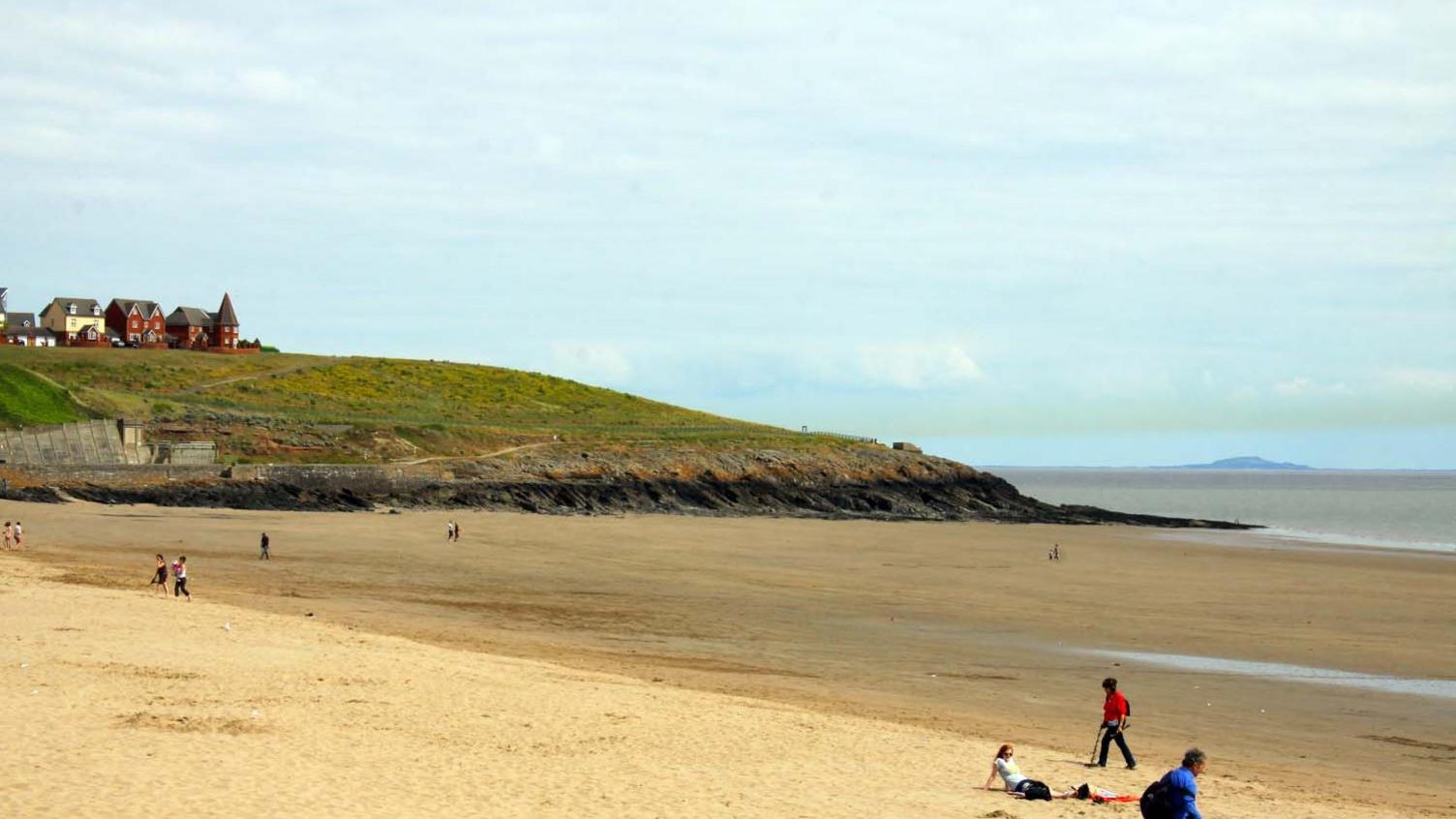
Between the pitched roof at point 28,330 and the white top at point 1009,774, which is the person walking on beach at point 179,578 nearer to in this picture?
the white top at point 1009,774

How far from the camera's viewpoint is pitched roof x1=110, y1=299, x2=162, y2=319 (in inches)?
4862

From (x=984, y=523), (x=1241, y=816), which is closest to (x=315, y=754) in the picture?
(x=1241, y=816)

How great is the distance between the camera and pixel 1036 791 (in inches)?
625

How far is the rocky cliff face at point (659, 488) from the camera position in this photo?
68688mm

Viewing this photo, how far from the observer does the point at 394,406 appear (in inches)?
4188

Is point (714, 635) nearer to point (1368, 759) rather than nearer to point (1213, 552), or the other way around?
point (1368, 759)

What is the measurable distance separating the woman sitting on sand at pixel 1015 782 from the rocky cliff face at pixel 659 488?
183ft

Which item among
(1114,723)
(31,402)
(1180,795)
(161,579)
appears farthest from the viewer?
(31,402)

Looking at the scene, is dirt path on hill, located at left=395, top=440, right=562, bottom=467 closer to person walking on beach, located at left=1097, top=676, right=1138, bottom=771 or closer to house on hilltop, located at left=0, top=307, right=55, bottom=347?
house on hilltop, located at left=0, top=307, right=55, bottom=347

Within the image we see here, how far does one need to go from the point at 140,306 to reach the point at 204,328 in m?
6.04

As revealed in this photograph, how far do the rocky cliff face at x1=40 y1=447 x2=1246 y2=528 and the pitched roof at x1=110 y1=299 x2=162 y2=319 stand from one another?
58.2 m

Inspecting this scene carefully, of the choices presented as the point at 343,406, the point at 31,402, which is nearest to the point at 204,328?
the point at 343,406

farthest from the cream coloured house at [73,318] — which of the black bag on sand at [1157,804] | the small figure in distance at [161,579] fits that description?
the black bag on sand at [1157,804]

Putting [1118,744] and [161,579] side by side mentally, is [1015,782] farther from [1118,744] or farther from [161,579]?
[161,579]
